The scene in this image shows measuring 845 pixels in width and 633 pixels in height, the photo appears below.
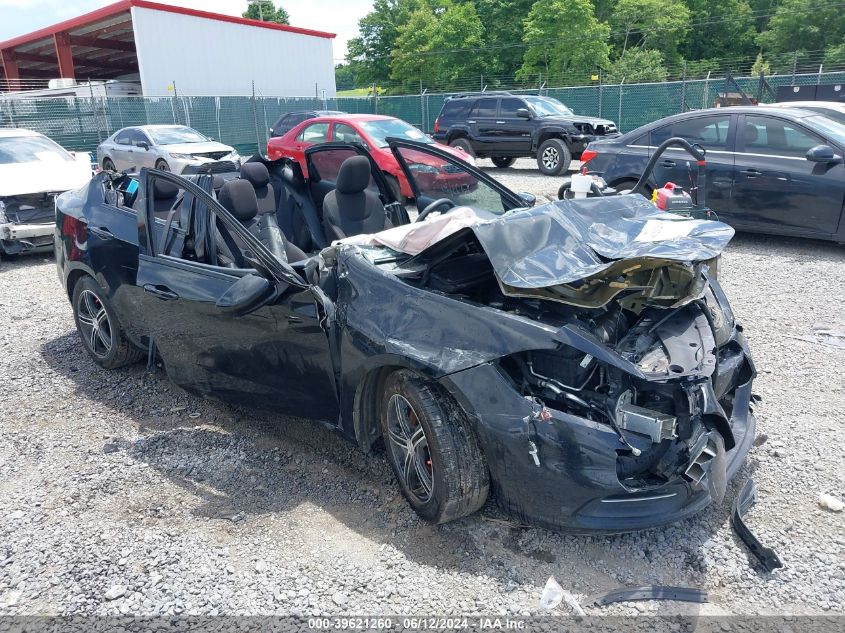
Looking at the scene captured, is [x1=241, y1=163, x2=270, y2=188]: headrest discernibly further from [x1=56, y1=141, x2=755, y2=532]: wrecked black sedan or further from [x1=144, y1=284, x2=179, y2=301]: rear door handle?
[x1=144, y1=284, x2=179, y2=301]: rear door handle

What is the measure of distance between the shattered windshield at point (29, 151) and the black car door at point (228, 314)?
6.55 meters

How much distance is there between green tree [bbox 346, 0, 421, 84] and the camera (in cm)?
5528

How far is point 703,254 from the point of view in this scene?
10.0 feet

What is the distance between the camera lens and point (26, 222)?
876 centimetres

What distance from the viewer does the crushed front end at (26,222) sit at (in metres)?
8.60

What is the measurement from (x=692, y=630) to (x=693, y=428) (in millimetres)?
756

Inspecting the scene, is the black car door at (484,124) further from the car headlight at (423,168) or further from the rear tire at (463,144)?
the car headlight at (423,168)

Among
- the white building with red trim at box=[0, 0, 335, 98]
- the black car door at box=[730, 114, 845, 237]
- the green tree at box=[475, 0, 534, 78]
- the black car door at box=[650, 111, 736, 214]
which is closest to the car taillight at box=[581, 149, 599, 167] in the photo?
the black car door at box=[650, 111, 736, 214]

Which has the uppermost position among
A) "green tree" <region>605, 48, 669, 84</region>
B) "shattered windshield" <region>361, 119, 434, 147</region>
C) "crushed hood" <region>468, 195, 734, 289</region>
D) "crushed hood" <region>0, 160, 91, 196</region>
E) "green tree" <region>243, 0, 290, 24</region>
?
"green tree" <region>243, 0, 290, 24</region>

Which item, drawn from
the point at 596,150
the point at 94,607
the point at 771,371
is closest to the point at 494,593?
the point at 94,607

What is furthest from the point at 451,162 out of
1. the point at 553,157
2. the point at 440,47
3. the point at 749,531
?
the point at 440,47

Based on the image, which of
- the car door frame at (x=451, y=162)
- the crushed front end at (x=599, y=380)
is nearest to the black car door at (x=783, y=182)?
the car door frame at (x=451, y=162)

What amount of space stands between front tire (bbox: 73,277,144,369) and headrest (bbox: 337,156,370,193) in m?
1.88

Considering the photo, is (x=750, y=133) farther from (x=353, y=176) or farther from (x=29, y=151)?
(x=29, y=151)
